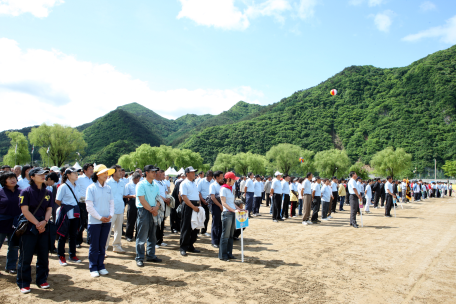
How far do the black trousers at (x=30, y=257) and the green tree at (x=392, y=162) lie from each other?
60.9 m

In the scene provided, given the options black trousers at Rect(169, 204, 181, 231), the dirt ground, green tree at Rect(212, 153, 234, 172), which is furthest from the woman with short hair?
green tree at Rect(212, 153, 234, 172)

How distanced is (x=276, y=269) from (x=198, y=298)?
1949 mm

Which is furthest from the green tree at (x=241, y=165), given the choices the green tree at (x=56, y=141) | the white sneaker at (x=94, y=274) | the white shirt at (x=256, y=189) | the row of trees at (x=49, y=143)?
the white sneaker at (x=94, y=274)

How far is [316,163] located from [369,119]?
39.8 metres

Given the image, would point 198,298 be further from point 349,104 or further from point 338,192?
point 349,104

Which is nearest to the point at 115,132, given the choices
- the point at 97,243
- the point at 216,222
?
the point at 216,222

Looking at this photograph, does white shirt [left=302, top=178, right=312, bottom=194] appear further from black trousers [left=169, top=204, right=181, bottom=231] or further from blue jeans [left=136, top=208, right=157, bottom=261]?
blue jeans [left=136, top=208, right=157, bottom=261]

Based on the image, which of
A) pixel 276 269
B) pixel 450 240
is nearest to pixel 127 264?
pixel 276 269

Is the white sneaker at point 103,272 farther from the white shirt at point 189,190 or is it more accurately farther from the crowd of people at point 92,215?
the white shirt at point 189,190

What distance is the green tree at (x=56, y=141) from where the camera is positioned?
171ft

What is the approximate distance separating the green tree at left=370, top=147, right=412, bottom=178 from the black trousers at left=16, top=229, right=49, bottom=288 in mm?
60935

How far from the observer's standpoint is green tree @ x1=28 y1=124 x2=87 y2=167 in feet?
171

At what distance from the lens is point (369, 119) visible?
3590 inches

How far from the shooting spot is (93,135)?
112m
